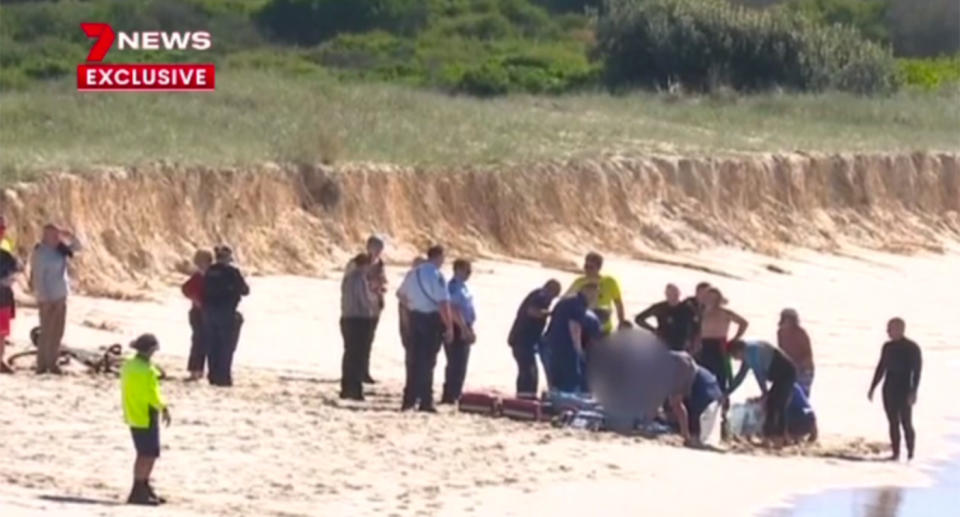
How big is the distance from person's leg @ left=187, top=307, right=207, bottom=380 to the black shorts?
18.7 ft

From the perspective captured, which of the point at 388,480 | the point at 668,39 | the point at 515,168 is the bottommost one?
the point at 388,480

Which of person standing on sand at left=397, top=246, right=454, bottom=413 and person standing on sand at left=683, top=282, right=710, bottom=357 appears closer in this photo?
person standing on sand at left=397, top=246, right=454, bottom=413

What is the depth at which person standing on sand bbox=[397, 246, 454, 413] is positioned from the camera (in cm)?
1944

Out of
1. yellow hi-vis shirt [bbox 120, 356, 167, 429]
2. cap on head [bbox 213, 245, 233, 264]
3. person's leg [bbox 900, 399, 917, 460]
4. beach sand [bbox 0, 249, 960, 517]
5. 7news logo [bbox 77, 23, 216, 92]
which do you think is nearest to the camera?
yellow hi-vis shirt [bbox 120, 356, 167, 429]

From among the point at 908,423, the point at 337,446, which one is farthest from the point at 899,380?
the point at 337,446

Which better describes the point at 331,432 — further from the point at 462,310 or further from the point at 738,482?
the point at 738,482

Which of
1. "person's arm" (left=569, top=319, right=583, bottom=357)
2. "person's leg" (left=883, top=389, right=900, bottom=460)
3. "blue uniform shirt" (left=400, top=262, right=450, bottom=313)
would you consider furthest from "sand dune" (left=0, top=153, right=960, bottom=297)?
"person's leg" (left=883, top=389, right=900, bottom=460)

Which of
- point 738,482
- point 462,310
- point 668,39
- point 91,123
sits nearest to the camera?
point 738,482

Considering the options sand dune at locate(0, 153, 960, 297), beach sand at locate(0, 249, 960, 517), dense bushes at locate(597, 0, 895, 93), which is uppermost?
dense bushes at locate(597, 0, 895, 93)

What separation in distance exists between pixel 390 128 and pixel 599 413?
54.0ft

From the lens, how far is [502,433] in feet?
63.2

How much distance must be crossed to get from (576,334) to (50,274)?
14.4 feet

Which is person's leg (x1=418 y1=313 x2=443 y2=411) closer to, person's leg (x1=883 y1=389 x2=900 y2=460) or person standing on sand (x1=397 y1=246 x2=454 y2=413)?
person standing on sand (x1=397 y1=246 x2=454 y2=413)

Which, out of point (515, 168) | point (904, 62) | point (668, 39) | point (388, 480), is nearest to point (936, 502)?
point (388, 480)
